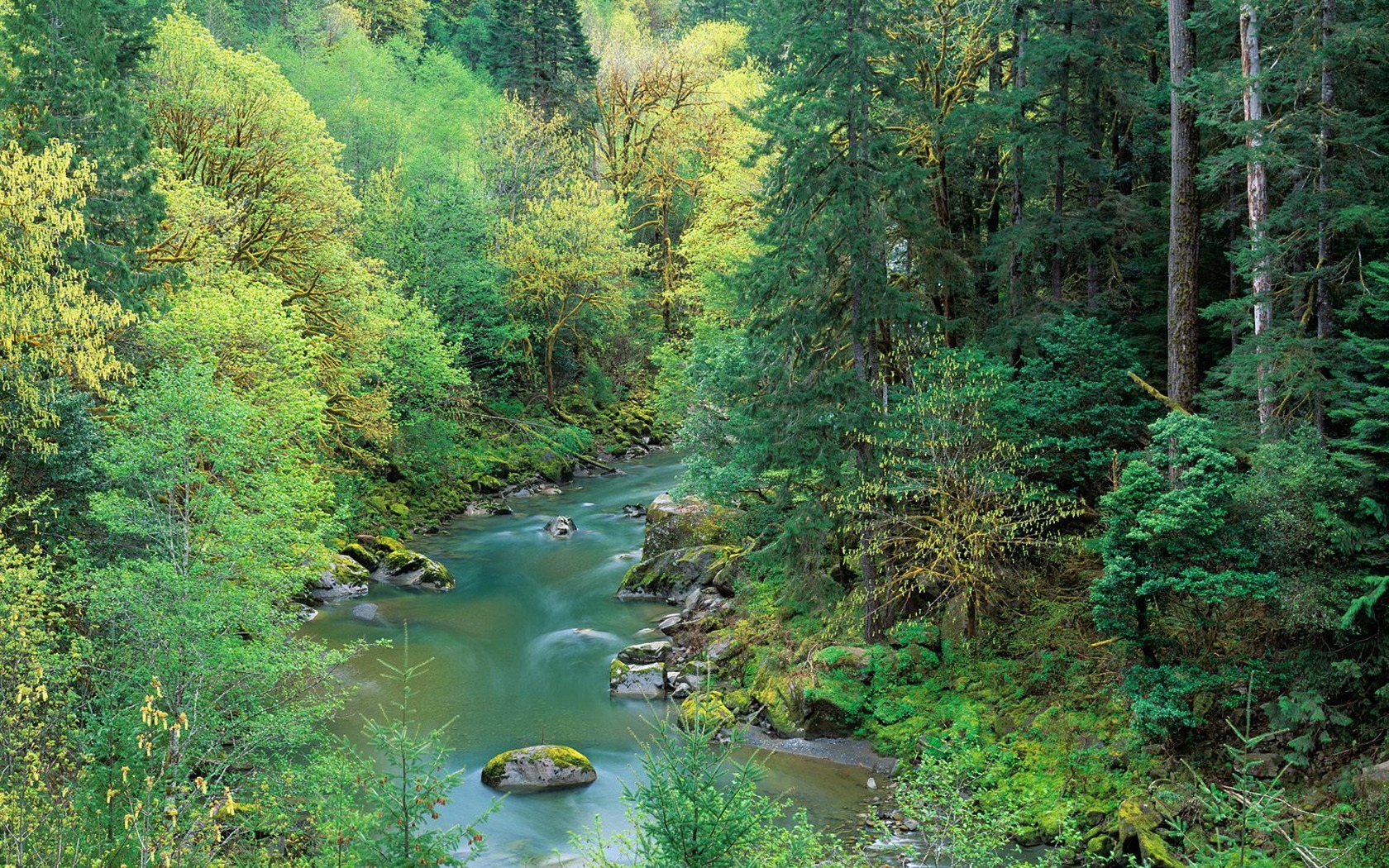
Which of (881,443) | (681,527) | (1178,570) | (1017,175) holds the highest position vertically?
(1017,175)

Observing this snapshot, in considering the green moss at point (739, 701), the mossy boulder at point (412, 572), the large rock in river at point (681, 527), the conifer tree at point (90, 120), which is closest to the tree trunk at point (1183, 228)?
the green moss at point (739, 701)

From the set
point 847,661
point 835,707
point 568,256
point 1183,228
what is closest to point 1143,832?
point 835,707

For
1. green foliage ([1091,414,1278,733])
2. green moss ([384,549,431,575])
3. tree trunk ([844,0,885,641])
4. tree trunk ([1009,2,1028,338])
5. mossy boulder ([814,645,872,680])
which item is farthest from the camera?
green moss ([384,549,431,575])

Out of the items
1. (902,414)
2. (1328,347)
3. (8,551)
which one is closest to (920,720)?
(902,414)

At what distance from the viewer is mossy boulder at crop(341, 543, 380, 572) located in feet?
84.3

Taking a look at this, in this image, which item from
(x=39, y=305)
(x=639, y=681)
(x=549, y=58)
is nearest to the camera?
(x=39, y=305)

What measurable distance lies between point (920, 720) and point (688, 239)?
18609 mm

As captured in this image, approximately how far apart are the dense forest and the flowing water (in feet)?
4.52

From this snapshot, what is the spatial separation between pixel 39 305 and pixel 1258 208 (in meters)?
15.3

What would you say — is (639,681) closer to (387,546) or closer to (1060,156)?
(387,546)

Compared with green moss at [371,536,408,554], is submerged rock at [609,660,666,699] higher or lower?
lower

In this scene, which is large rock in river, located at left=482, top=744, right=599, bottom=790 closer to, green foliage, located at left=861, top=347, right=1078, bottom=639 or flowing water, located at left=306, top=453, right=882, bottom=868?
flowing water, located at left=306, top=453, right=882, bottom=868

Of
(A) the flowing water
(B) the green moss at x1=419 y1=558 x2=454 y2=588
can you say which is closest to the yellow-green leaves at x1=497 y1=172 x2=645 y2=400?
(A) the flowing water

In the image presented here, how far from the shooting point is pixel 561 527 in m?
29.9
